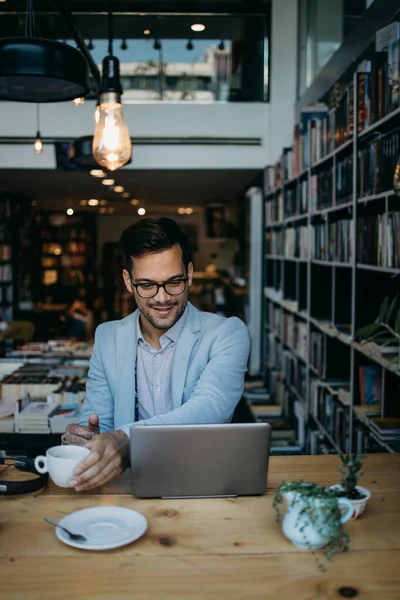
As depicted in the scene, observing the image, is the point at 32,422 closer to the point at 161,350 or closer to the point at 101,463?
the point at 161,350

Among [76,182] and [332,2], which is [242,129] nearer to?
[332,2]

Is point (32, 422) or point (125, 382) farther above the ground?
point (125, 382)

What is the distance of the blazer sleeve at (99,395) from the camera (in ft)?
6.88

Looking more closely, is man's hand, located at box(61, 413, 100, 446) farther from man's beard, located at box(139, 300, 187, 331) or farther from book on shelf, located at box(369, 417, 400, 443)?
book on shelf, located at box(369, 417, 400, 443)

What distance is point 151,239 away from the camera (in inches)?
78.7

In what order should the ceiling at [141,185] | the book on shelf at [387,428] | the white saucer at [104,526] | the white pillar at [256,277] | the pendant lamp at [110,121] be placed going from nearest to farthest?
the white saucer at [104,526] < the book on shelf at [387,428] < the pendant lamp at [110,121] < the white pillar at [256,277] < the ceiling at [141,185]

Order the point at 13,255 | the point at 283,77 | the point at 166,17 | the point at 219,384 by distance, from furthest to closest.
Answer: the point at 13,255 → the point at 166,17 → the point at 283,77 → the point at 219,384

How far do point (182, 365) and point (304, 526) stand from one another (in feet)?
2.97

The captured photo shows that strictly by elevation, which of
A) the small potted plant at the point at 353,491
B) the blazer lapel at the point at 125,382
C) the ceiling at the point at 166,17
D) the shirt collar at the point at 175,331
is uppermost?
the ceiling at the point at 166,17

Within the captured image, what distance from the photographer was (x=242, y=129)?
6660 millimetres

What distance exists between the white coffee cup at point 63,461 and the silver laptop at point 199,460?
0.49 feet

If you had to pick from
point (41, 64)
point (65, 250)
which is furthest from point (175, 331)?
point (65, 250)

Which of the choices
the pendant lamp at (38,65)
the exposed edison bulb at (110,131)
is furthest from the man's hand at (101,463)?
the exposed edison bulb at (110,131)

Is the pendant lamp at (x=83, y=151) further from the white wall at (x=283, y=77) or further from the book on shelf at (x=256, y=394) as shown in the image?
the white wall at (x=283, y=77)
